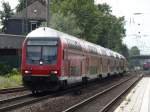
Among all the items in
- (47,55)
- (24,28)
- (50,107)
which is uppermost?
(24,28)

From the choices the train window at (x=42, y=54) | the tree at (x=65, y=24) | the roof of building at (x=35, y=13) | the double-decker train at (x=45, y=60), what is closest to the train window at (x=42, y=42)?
the double-decker train at (x=45, y=60)

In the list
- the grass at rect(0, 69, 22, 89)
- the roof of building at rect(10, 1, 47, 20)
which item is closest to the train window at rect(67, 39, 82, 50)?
the grass at rect(0, 69, 22, 89)

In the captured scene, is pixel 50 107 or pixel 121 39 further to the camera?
pixel 121 39

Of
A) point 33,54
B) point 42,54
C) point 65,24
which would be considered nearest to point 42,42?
point 42,54

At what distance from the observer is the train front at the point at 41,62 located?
26.0 metres

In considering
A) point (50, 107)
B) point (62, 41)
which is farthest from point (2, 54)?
point (50, 107)

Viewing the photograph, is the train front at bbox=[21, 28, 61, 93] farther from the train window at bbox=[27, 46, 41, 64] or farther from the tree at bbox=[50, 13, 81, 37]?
the tree at bbox=[50, 13, 81, 37]

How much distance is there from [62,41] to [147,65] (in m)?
117

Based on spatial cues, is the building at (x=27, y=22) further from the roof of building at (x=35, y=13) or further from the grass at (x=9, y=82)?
the grass at (x=9, y=82)

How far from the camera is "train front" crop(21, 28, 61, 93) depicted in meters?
26.0

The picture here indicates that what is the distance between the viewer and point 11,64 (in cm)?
5200

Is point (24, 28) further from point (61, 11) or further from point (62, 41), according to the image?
point (62, 41)

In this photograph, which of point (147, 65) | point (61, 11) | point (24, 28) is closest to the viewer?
point (61, 11)

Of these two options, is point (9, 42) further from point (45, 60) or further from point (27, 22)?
point (27, 22)
